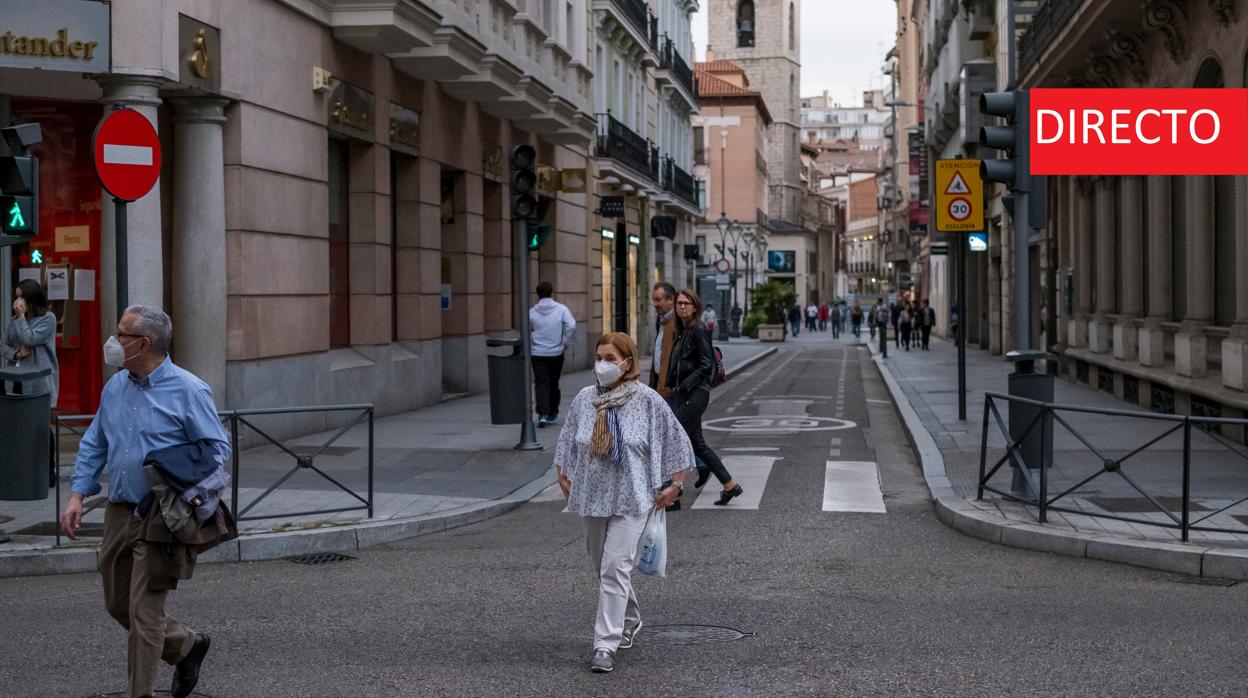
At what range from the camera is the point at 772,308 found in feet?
212

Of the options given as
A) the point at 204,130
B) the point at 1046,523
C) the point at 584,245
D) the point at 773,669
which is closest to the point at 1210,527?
the point at 1046,523

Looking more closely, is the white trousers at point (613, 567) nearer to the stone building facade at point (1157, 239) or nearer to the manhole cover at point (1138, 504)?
the manhole cover at point (1138, 504)

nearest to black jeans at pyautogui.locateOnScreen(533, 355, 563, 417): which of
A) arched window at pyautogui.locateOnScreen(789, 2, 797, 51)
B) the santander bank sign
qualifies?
the santander bank sign

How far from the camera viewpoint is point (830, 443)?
1720 cm

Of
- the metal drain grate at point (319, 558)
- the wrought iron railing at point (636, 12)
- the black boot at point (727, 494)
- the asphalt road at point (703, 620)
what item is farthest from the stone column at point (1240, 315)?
the wrought iron railing at point (636, 12)

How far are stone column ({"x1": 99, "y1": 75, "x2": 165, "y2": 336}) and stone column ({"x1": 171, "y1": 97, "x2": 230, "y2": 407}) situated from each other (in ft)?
2.86

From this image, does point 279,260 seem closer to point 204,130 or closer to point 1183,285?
point 204,130

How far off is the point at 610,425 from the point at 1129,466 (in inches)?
180

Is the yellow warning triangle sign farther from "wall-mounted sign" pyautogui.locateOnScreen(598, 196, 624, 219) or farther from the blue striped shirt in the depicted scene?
"wall-mounted sign" pyautogui.locateOnScreen(598, 196, 624, 219)

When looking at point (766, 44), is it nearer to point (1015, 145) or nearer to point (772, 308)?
point (772, 308)

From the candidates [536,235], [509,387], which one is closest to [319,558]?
[509,387]

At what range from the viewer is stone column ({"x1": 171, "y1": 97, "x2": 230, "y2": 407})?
610 inches

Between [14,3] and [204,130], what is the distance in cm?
234

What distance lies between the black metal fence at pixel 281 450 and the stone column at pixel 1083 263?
18.7 metres
